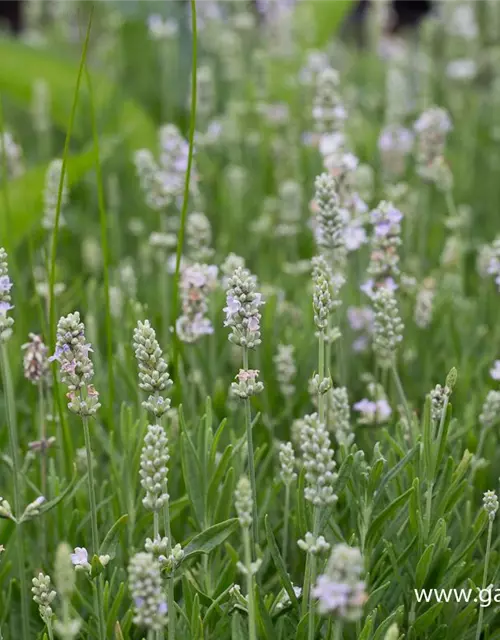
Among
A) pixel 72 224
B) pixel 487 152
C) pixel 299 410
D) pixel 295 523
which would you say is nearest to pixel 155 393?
pixel 295 523

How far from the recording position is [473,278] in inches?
113

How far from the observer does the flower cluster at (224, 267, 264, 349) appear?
4.11ft

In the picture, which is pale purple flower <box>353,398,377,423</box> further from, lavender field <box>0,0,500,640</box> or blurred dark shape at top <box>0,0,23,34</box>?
blurred dark shape at top <box>0,0,23,34</box>

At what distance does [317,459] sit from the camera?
1137 mm

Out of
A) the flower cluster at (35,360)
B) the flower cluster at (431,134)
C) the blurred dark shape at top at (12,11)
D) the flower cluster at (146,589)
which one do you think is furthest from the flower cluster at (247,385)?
the blurred dark shape at top at (12,11)

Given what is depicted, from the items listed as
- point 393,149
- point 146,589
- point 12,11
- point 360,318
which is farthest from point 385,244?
point 12,11

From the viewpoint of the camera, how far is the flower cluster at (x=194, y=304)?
1.68m

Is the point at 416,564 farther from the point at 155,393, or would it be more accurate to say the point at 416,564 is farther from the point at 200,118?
the point at 200,118

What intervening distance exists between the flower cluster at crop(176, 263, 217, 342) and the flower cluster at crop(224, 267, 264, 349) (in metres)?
0.37

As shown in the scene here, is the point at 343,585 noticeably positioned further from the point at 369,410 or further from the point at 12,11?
the point at 12,11

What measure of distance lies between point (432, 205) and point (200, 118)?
0.85 metres

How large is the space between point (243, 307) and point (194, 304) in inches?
18.6

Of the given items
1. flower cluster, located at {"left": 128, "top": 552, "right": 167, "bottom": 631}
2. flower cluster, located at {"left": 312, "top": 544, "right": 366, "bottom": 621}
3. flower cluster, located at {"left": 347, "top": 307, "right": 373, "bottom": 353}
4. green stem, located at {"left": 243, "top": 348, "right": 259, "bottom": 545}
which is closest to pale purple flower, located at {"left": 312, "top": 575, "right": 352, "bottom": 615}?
flower cluster, located at {"left": 312, "top": 544, "right": 366, "bottom": 621}

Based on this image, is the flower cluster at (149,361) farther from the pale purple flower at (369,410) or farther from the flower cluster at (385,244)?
the pale purple flower at (369,410)
